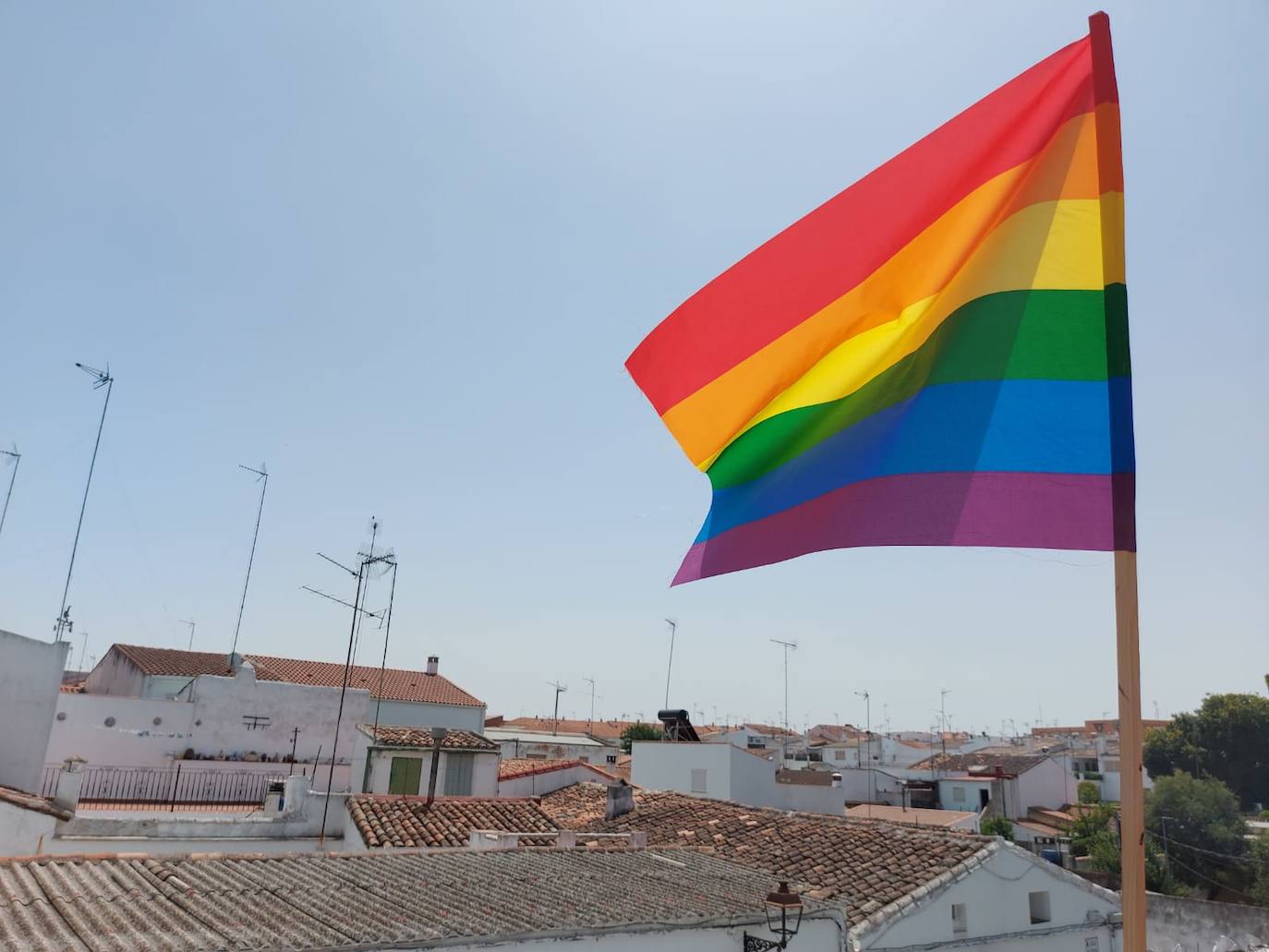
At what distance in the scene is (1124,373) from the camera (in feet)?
13.8

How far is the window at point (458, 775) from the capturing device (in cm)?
2259

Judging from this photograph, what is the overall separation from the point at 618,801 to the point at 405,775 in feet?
18.1

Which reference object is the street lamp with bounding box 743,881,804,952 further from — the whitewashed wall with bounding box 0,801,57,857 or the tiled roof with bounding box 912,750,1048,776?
the tiled roof with bounding box 912,750,1048,776

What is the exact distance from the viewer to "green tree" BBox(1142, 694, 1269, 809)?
5794 centimetres

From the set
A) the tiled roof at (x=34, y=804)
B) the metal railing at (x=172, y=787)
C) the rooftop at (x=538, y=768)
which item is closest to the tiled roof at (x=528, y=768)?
the rooftop at (x=538, y=768)

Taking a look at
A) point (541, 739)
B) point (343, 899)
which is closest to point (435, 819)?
point (343, 899)

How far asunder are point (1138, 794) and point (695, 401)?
3587mm

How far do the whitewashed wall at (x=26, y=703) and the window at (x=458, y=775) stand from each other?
8947mm

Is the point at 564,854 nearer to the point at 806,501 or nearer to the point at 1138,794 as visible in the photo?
the point at 806,501

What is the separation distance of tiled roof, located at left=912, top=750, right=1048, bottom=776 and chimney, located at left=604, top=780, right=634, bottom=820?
4016cm

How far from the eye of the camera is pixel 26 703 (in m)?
18.2

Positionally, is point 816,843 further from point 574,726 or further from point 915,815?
point 574,726

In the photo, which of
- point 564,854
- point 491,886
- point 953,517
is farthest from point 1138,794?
point 564,854

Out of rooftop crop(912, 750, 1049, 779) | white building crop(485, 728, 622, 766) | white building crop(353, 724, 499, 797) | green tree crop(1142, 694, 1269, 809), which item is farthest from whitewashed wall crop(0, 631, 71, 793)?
green tree crop(1142, 694, 1269, 809)
